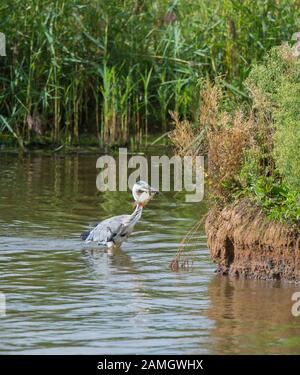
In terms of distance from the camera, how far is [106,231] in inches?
418

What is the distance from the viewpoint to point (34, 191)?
1351cm

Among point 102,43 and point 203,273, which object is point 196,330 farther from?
point 102,43

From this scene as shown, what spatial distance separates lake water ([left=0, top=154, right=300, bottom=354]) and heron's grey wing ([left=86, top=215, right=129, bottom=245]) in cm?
12

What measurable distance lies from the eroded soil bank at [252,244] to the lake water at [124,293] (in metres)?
0.12

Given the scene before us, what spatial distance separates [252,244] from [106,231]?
201 cm

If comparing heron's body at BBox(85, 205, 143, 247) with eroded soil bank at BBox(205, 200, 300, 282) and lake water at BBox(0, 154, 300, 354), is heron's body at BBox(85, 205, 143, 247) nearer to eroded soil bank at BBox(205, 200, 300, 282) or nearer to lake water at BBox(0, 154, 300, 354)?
lake water at BBox(0, 154, 300, 354)

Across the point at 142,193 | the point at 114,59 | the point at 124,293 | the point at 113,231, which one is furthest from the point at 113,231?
the point at 114,59

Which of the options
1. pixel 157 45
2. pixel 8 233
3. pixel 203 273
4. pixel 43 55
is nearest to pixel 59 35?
pixel 43 55

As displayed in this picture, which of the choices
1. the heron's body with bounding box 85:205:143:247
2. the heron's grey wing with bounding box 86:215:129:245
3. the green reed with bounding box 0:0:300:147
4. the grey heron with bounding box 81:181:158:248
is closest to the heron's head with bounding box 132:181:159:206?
the grey heron with bounding box 81:181:158:248

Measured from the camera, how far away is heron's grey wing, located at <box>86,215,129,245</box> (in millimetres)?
10555

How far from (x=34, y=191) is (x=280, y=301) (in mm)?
5559

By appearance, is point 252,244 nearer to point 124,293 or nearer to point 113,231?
point 124,293

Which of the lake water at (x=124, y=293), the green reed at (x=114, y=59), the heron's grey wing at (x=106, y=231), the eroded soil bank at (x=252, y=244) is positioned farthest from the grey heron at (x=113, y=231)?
the green reed at (x=114, y=59)

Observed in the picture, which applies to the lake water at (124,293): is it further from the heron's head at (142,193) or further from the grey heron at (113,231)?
the heron's head at (142,193)
